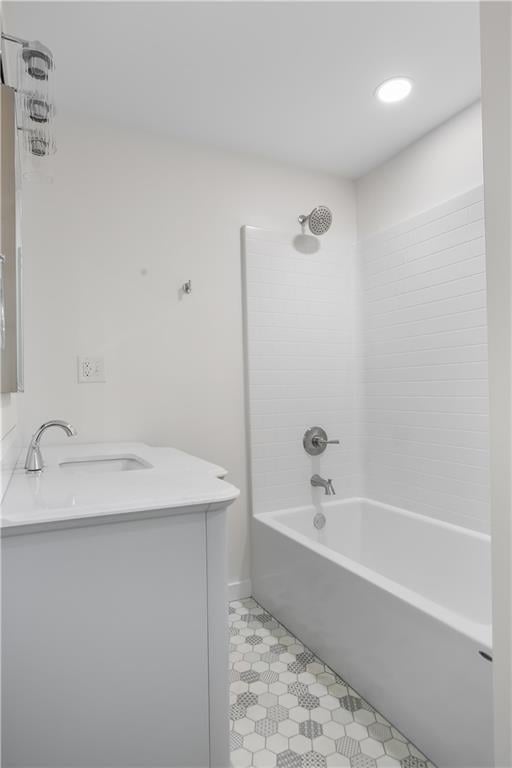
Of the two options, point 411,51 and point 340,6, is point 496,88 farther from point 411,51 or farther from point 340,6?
point 411,51

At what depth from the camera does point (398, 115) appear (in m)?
2.16

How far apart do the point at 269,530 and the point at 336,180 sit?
2.10m

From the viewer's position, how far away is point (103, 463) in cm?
184

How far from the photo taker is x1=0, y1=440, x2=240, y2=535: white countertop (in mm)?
924

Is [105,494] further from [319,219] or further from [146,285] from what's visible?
[319,219]

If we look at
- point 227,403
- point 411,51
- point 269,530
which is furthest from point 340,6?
point 269,530

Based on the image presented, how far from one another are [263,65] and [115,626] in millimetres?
2007

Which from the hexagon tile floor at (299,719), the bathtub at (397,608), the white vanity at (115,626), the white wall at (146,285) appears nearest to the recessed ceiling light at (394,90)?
the white wall at (146,285)

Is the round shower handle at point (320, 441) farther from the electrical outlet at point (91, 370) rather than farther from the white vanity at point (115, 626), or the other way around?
the white vanity at point (115, 626)

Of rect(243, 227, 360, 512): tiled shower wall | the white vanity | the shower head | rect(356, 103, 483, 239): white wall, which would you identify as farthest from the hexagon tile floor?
rect(356, 103, 483, 239): white wall

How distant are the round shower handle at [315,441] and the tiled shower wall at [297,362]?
4cm

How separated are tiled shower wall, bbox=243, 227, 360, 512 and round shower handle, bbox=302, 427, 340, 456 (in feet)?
0.12

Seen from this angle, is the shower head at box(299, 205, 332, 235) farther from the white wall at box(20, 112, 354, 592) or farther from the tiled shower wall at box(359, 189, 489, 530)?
the tiled shower wall at box(359, 189, 489, 530)

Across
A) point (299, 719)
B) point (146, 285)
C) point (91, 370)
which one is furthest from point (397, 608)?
point (146, 285)
